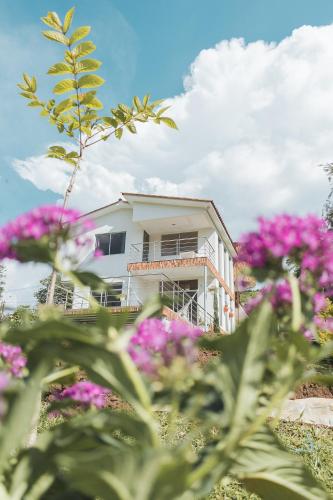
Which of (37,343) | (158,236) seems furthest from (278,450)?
(158,236)

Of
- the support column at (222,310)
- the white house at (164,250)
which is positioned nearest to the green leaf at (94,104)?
the white house at (164,250)

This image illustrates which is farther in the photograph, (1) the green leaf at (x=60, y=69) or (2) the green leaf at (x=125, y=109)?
(2) the green leaf at (x=125, y=109)

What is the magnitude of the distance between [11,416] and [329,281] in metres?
0.88

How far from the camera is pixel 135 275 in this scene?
73.6ft

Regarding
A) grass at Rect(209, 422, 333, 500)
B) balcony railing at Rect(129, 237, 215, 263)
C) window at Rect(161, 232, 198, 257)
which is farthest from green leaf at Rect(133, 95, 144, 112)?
window at Rect(161, 232, 198, 257)

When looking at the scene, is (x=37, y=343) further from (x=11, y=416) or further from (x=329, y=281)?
(x=329, y=281)

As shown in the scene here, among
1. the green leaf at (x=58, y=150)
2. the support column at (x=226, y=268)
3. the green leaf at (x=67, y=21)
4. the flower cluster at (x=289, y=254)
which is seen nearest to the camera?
the flower cluster at (x=289, y=254)

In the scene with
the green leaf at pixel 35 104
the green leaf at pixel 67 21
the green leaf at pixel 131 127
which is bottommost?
the green leaf at pixel 35 104

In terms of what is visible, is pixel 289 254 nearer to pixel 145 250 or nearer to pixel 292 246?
pixel 292 246

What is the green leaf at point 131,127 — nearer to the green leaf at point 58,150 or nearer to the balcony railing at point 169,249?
the green leaf at point 58,150

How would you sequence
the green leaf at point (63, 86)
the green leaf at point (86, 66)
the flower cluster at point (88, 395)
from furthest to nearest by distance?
the green leaf at point (86, 66)
the green leaf at point (63, 86)
the flower cluster at point (88, 395)

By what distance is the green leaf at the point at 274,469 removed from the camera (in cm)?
107

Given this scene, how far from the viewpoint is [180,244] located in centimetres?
2462

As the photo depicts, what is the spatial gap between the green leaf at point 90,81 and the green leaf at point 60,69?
165 mm
